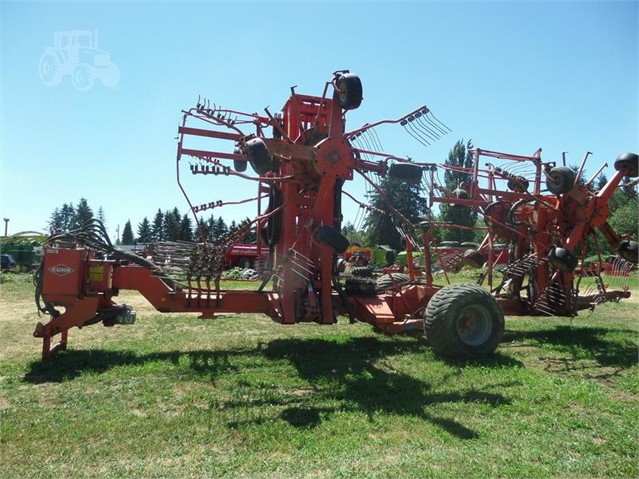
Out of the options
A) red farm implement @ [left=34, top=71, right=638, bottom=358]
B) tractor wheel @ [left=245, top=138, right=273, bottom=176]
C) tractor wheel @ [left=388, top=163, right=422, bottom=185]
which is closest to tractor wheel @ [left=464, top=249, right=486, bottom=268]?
red farm implement @ [left=34, top=71, right=638, bottom=358]

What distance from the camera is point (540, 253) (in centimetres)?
897

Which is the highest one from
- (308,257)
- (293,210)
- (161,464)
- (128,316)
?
(293,210)

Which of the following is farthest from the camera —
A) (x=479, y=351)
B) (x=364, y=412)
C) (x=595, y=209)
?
(x=595, y=209)

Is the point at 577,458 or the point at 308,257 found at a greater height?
the point at 308,257

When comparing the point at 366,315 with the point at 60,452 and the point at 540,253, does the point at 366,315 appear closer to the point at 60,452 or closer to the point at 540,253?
the point at 540,253

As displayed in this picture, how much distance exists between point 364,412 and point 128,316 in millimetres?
4057

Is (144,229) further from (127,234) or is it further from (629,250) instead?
(629,250)

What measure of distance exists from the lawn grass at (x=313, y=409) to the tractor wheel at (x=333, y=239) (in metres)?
1.63

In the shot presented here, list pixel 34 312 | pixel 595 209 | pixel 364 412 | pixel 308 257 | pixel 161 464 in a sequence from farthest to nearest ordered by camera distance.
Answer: pixel 34 312, pixel 595 209, pixel 308 257, pixel 364 412, pixel 161 464

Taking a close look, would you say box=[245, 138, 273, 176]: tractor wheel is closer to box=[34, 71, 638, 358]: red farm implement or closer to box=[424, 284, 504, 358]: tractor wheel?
box=[34, 71, 638, 358]: red farm implement

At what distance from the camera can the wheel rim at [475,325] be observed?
7.18 metres

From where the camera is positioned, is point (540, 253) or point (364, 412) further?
point (540, 253)

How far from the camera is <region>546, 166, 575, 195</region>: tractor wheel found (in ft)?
26.5

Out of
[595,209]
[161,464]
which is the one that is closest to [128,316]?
[161,464]
